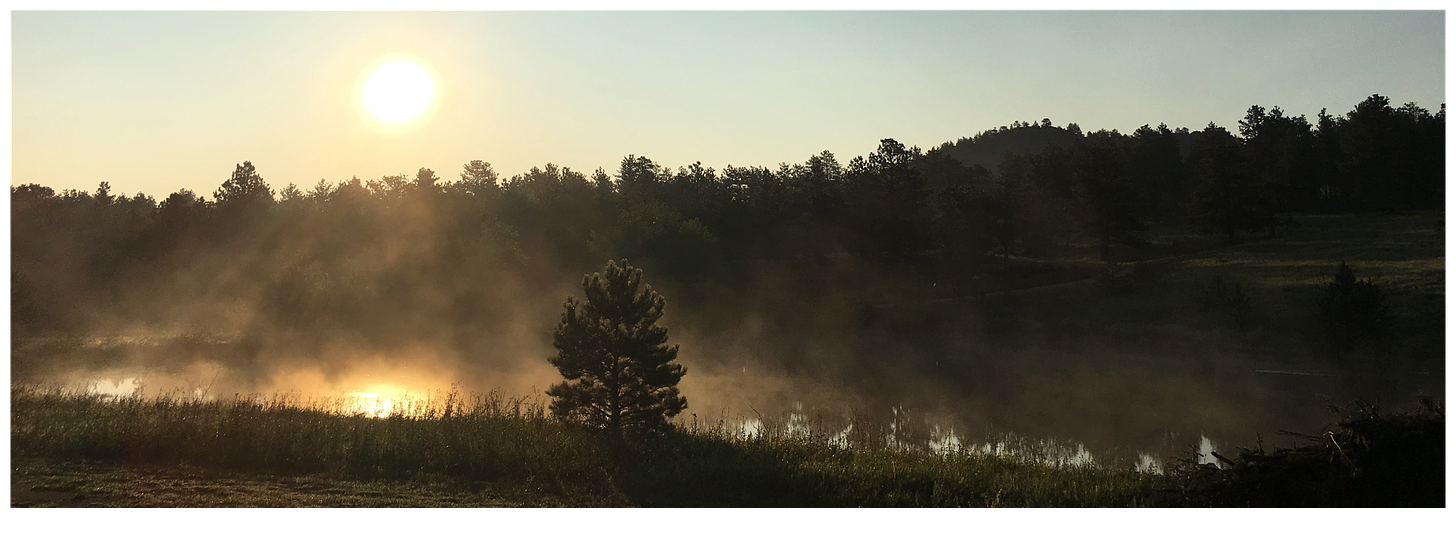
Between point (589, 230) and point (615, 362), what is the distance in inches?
2091

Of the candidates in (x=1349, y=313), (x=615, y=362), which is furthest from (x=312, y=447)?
(x=1349, y=313)

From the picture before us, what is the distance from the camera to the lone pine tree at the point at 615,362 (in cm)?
1380

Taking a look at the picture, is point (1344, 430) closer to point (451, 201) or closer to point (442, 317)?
point (442, 317)

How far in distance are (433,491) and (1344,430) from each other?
11399 millimetres

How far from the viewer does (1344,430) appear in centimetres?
970

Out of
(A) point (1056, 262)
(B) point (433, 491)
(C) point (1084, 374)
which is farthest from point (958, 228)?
(B) point (433, 491)

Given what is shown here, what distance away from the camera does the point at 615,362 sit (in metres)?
14.2

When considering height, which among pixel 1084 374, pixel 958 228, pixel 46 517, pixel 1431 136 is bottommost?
pixel 1084 374

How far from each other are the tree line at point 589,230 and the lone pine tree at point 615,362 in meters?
36.1

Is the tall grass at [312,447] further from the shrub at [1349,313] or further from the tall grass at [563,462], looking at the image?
the shrub at [1349,313]

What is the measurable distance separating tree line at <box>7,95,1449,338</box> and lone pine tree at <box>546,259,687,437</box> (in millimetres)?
36088

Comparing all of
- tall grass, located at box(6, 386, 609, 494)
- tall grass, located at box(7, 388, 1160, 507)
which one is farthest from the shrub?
tall grass, located at box(6, 386, 609, 494)

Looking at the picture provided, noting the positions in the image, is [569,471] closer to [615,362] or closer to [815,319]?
[615,362]

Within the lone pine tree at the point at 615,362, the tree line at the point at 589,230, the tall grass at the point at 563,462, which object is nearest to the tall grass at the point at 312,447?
the tall grass at the point at 563,462
